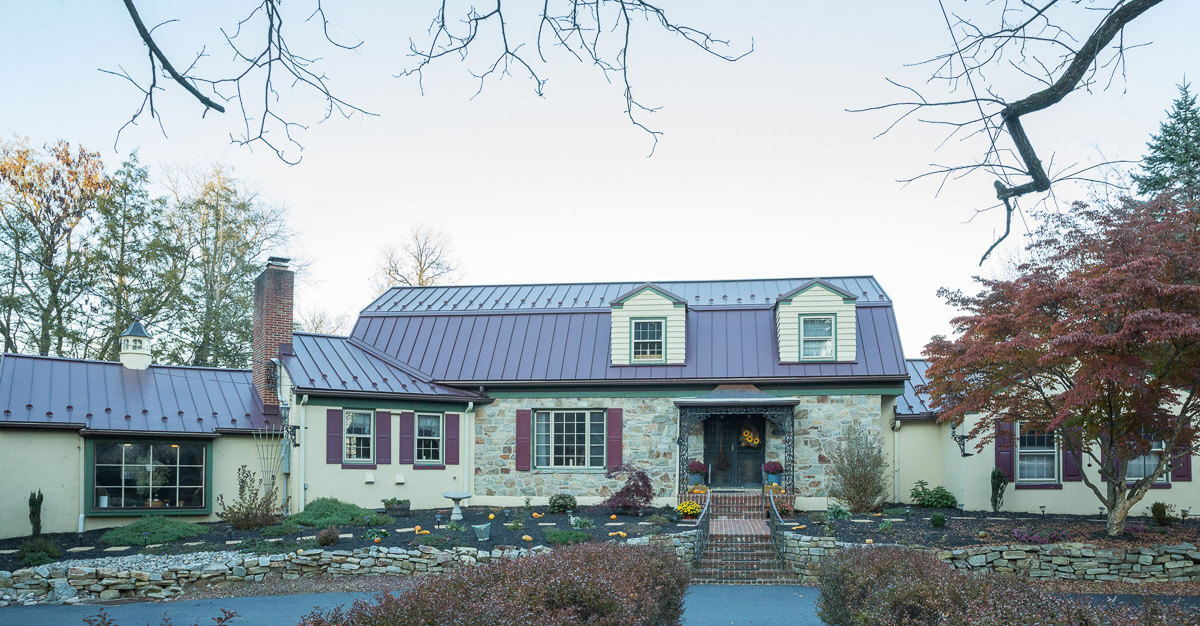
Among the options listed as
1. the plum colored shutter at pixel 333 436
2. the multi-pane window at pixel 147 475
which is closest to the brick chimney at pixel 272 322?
the plum colored shutter at pixel 333 436

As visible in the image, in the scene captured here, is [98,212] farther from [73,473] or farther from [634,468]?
[634,468]

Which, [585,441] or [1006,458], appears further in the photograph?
[585,441]

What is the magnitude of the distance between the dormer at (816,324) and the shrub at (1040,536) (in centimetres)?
616

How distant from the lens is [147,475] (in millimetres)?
17078

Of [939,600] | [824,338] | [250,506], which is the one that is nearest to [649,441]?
[824,338]

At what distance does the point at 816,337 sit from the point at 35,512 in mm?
15144

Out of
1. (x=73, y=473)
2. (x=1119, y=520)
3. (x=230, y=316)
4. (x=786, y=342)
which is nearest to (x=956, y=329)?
(x=1119, y=520)

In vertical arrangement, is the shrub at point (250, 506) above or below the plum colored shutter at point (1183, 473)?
below

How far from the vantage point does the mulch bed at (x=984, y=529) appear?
45.1ft

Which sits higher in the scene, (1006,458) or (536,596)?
(536,596)

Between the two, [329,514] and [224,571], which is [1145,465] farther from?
[224,571]

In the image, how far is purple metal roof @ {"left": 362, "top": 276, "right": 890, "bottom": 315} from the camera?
22.3 meters

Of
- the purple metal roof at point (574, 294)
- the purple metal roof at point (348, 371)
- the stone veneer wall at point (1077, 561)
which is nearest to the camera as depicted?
the stone veneer wall at point (1077, 561)

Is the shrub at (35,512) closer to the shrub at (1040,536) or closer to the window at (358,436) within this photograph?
the window at (358,436)
